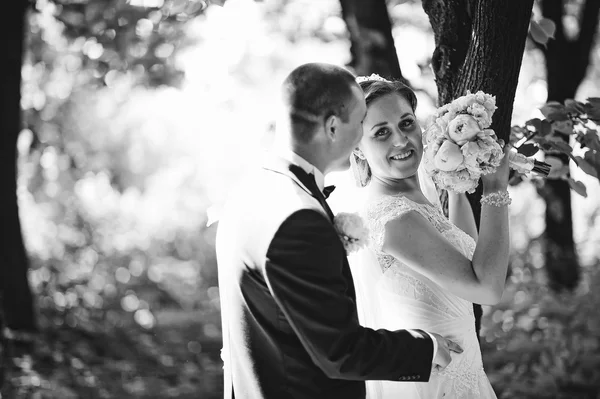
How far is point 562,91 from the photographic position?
25.5ft

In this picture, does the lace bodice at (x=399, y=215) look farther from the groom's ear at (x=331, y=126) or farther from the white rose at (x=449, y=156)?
the groom's ear at (x=331, y=126)

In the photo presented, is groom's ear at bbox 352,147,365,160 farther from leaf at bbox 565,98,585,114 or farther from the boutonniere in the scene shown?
leaf at bbox 565,98,585,114

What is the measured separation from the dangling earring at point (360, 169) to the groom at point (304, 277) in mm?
809

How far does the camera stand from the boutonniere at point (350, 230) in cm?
221

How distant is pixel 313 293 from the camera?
2.04 metres

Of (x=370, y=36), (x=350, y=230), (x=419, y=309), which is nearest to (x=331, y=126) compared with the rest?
(x=350, y=230)

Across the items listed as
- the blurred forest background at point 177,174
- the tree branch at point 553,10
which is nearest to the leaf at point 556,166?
the blurred forest background at point 177,174

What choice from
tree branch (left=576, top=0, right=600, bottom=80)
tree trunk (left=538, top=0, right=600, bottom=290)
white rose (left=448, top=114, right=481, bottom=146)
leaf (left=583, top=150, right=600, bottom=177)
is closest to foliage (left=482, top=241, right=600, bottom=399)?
tree trunk (left=538, top=0, right=600, bottom=290)

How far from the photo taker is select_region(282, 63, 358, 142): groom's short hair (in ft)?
7.20

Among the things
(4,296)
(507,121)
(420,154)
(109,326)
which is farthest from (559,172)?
(109,326)

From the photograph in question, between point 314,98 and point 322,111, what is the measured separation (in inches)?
1.8

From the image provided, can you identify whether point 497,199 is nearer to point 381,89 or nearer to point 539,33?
point 381,89

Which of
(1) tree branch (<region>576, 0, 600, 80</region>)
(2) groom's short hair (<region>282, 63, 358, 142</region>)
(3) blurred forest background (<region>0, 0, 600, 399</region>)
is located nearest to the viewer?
(2) groom's short hair (<region>282, 63, 358, 142</region>)

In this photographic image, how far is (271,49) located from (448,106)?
20.4 ft
